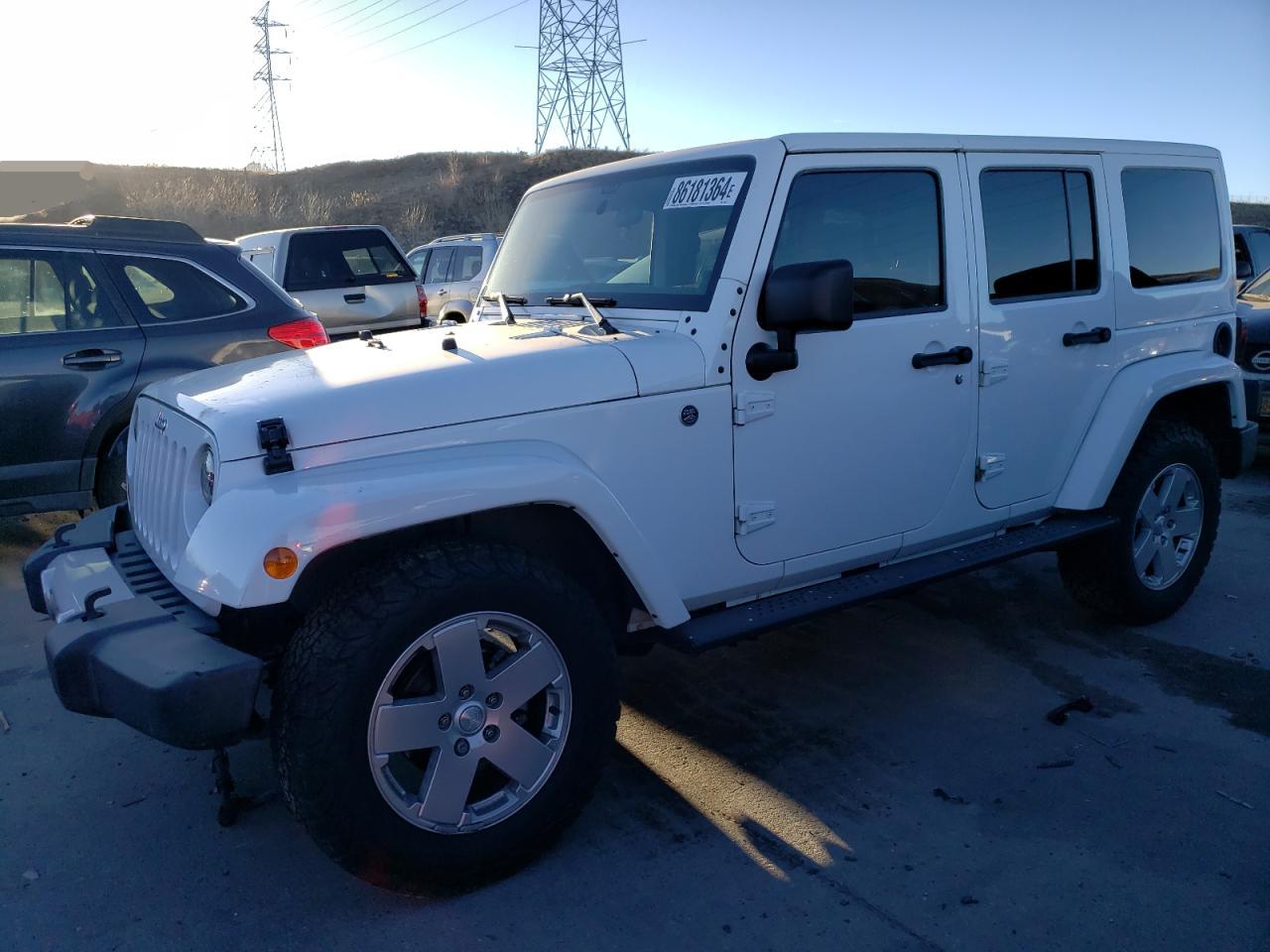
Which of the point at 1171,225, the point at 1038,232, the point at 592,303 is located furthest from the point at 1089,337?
the point at 592,303

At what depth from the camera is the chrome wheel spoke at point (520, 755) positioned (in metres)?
2.73

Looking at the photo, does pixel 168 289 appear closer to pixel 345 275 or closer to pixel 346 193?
pixel 345 275

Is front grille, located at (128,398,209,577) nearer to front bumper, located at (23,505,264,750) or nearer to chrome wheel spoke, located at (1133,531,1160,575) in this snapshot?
front bumper, located at (23,505,264,750)

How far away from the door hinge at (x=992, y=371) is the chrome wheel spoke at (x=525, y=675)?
81.0 inches

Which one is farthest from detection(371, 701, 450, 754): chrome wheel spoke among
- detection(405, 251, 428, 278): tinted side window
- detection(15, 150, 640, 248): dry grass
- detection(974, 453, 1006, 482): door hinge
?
detection(15, 150, 640, 248): dry grass

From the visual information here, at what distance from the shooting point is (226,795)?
311cm

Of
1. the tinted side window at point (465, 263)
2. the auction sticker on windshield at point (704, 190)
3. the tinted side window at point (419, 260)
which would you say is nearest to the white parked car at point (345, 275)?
the tinted side window at point (465, 263)

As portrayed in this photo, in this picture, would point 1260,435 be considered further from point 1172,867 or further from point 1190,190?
point 1172,867

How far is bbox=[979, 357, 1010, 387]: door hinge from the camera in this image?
3.78 m

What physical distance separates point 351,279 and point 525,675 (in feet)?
30.8

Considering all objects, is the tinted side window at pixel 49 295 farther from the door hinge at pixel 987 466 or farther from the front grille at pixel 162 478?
the door hinge at pixel 987 466

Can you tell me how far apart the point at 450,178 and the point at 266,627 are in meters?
38.1

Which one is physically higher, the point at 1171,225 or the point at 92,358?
the point at 1171,225

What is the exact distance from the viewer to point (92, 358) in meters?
5.20
